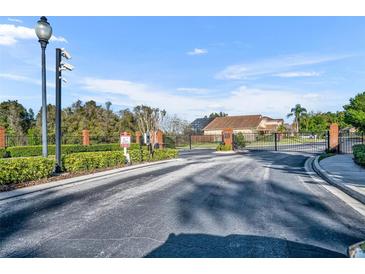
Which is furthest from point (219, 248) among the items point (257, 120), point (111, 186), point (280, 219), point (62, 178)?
point (257, 120)

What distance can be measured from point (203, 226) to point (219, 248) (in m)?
1.00

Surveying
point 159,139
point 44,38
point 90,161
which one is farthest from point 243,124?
point 44,38

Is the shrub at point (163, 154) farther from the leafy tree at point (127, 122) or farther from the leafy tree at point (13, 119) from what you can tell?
the leafy tree at point (13, 119)

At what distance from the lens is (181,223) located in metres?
5.18

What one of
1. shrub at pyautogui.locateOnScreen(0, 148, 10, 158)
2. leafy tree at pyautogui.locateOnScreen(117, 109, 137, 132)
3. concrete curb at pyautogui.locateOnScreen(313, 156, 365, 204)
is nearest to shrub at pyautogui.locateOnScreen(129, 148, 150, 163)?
concrete curb at pyautogui.locateOnScreen(313, 156, 365, 204)

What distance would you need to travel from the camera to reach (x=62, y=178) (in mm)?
10844

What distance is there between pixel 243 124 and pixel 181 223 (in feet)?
210

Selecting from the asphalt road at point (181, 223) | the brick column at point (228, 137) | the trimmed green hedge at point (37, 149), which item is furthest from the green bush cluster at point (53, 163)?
the brick column at point (228, 137)

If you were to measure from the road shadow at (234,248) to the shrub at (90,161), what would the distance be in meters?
9.17

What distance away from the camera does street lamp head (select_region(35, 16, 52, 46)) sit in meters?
10.8

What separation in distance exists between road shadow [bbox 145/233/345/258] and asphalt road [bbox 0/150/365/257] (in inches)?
0.5

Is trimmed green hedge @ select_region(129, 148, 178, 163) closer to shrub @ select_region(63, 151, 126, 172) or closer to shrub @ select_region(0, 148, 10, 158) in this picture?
shrub @ select_region(63, 151, 126, 172)

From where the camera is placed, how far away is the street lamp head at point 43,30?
1081cm

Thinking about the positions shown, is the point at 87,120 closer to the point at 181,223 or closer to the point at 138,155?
the point at 138,155
